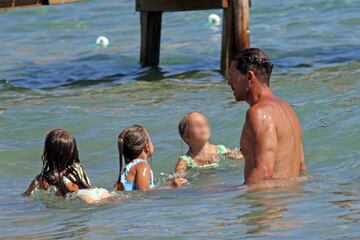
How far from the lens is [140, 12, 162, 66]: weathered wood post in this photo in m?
15.3

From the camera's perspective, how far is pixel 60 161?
8031mm

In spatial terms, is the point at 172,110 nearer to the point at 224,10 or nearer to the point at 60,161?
the point at 224,10

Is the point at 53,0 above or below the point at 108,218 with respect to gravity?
above

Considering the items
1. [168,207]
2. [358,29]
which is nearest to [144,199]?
[168,207]

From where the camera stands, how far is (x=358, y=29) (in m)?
18.3

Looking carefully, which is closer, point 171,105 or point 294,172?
point 294,172

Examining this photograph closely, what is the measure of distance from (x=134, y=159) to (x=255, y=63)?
157 cm

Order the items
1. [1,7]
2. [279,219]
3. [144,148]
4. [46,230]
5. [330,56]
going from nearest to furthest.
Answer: [279,219] < [46,230] < [144,148] < [1,7] < [330,56]

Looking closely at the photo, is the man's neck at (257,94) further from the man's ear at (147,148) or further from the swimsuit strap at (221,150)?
the swimsuit strap at (221,150)

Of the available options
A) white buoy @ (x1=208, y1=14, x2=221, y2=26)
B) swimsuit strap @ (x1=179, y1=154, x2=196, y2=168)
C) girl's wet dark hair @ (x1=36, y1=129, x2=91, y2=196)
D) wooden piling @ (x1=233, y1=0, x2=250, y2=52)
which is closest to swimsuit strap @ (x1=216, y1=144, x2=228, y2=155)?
swimsuit strap @ (x1=179, y1=154, x2=196, y2=168)

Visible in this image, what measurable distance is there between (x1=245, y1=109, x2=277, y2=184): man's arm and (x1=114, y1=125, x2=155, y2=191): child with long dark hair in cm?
134

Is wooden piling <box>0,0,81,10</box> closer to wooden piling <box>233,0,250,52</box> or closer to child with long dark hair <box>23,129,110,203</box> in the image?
wooden piling <box>233,0,250,52</box>

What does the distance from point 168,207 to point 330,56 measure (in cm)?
863

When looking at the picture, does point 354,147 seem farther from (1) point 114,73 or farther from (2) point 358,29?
(2) point 358,29
